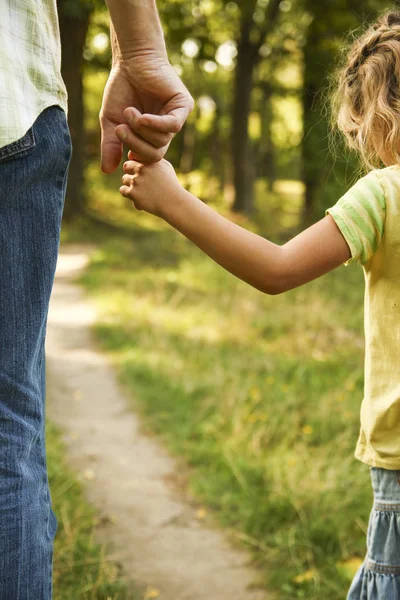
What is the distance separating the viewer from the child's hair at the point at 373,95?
160cm

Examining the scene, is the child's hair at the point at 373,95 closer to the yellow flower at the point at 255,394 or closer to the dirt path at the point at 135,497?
the dirt path at the point at 135,497

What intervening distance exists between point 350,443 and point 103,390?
6.24 ft

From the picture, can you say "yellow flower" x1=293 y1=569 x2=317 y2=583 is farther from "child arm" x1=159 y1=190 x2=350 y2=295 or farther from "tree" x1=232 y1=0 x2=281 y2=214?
"tree" x1=232 y1=0 x2=281 y2=214

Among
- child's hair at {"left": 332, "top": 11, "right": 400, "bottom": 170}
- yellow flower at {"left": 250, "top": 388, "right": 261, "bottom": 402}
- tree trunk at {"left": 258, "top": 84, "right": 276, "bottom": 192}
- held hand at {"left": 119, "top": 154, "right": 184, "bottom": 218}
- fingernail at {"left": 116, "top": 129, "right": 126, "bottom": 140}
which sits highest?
tree trunk at {"left": 258, "top": 84, "right": 276, "bottom": 192}

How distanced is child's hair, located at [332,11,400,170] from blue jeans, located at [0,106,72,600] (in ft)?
2.29

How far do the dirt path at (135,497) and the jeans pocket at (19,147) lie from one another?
75.2 inches

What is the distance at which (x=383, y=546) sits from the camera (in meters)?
1.67

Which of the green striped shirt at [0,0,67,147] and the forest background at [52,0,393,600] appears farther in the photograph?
the forest background at [52,0,393,600]

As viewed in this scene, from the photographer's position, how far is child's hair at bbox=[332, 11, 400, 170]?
5.26 feet

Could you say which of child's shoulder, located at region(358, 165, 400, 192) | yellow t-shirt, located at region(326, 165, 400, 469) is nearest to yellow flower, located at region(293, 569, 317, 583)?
yellow t-shirt, located at region(326, 165, 400, 469)

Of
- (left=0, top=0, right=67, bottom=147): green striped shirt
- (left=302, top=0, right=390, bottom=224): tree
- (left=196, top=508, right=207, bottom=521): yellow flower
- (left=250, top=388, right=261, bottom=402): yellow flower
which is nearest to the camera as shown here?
(left=0, top=0, right=67, bottom=147): green striped shirt

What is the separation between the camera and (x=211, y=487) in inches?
135

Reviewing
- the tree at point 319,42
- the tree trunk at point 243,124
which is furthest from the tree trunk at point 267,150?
the tree at point 319,42

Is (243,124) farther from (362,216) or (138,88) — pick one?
(362,216)
